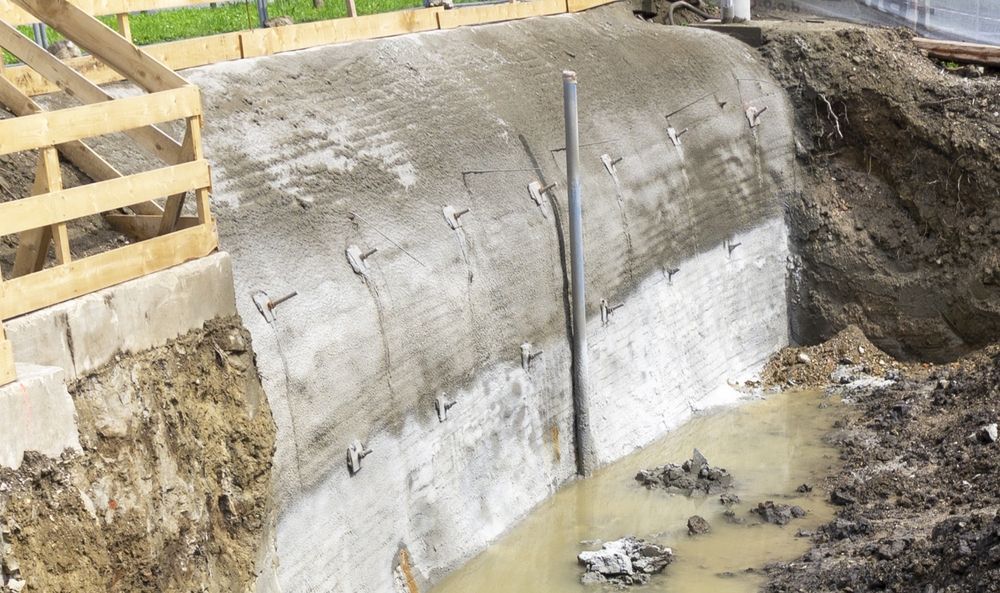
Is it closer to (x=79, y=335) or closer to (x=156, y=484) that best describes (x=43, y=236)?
(x=79, y=335)

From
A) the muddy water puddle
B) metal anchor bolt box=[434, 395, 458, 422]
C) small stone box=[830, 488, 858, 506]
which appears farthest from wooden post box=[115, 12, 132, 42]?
small stone box=[830, 488, 858, 506]

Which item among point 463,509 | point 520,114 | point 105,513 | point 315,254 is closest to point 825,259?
point 520,114

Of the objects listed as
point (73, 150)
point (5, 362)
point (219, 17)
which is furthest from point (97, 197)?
point (219, 17)

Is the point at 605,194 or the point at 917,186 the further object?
the point at 917,186

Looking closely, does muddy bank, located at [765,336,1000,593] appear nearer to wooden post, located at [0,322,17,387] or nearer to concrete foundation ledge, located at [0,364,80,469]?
concrete foundation ledge, located at [0,364,80,469]

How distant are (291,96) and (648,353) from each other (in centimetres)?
522

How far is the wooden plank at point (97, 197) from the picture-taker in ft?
21.2

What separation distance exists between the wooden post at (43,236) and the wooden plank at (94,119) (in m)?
0.12

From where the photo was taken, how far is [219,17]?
15977 mm

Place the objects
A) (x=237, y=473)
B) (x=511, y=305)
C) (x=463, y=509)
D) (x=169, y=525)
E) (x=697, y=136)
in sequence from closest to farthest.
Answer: (x=169, y=525) < (x=237, y=473) < (x=463, y=509) < (x=511, y=305) < (x=697, y=136)

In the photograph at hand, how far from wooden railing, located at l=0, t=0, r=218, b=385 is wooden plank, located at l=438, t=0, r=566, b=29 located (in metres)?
6.60

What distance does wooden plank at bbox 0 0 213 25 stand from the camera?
988 cm

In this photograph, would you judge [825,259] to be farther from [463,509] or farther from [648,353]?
[463,509]

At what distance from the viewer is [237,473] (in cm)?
805
